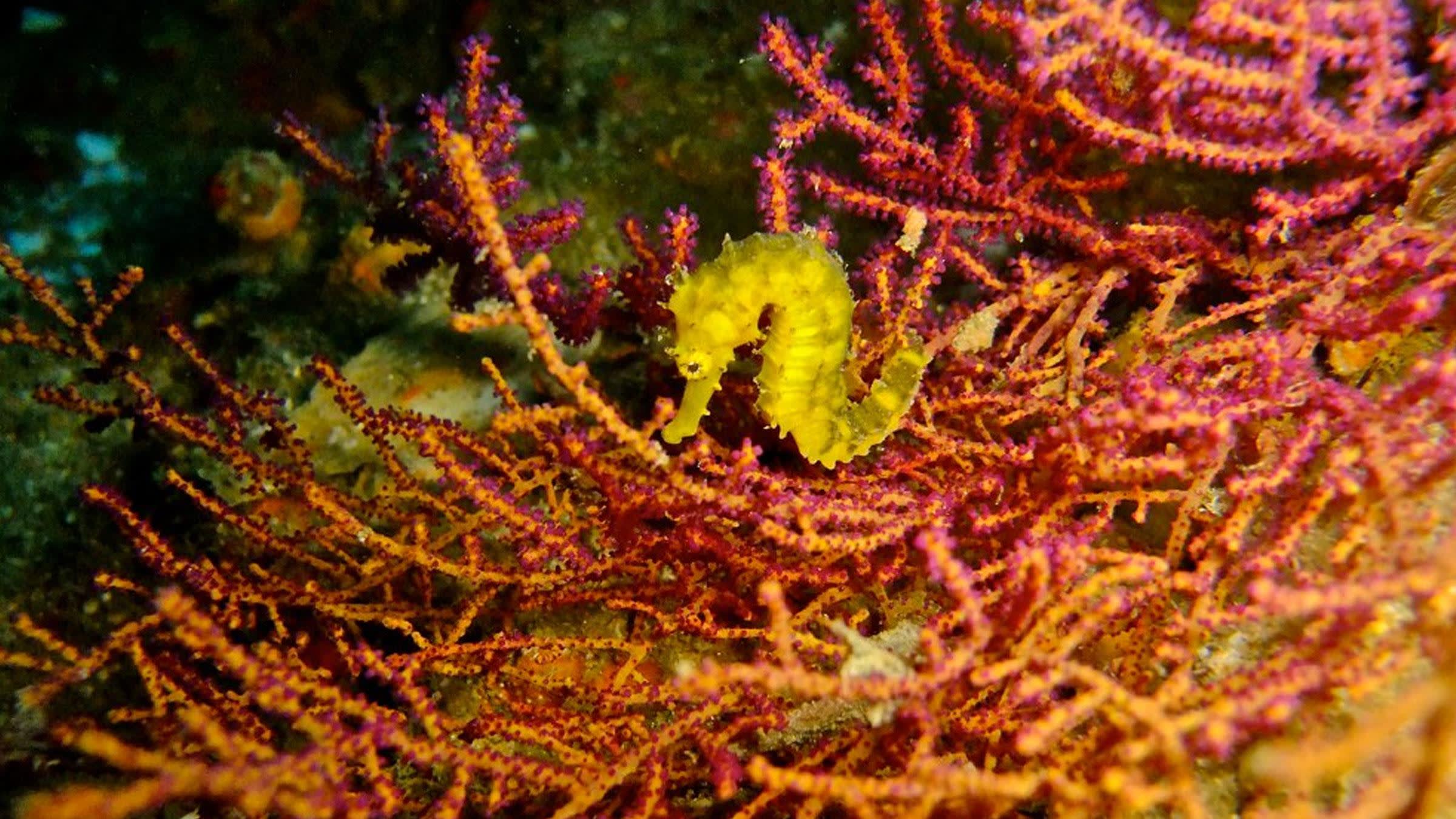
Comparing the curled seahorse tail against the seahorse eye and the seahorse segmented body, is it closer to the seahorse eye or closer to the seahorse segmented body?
the seahorse segmented body

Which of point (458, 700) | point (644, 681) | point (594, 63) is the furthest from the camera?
point (594, 63)

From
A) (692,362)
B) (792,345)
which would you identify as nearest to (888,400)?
(792,345)

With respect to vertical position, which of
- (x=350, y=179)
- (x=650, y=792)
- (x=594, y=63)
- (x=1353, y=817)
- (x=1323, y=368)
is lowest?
(x=1353, y=817)

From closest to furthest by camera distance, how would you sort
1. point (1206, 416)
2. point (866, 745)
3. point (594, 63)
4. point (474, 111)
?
point (1206, 416) → point (866, 745) → point (474, 111) → point (594, 63)

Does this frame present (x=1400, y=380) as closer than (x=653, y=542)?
Yes

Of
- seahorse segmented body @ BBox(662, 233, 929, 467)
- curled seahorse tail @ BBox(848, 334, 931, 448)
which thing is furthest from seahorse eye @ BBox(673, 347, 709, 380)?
curled seahorse tail @ BBox(848, 334, 931, 448)

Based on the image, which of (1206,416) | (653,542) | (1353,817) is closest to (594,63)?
(653,542)

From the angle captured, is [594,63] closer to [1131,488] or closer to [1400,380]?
[1131,488]

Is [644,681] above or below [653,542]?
below
